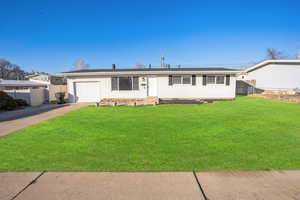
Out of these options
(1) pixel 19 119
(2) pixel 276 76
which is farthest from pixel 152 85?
(2) pixel 276 76

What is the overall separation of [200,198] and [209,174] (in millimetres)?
→ 629

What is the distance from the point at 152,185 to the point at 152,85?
12.1 m

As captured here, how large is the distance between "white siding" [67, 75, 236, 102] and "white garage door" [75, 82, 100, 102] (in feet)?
1.12

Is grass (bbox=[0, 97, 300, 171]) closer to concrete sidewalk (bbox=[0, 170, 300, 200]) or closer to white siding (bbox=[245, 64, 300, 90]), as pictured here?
concrete sidewalk (bbox=[0, 170, 300, 200])

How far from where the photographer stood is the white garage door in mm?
14102

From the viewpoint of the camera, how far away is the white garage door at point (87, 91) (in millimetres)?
14102

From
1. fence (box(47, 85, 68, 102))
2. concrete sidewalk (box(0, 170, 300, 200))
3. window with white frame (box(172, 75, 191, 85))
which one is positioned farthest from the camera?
fence (box(47, 85, 68, 102))

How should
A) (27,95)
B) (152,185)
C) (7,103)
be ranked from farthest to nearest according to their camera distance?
(27,95), (7,103), (152,185)

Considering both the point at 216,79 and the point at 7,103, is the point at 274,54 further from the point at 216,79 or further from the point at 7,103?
the point at 7,103

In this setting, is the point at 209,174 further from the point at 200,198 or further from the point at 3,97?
the point at 3,97

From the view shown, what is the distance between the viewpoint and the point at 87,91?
14164mm

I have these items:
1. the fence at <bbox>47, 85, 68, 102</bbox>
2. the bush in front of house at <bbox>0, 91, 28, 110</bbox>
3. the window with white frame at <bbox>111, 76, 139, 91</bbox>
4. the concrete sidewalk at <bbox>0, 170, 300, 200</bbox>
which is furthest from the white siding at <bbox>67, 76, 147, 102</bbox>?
the concrete sidewalk at <bbox>0, 170, 300, 200</bbox>

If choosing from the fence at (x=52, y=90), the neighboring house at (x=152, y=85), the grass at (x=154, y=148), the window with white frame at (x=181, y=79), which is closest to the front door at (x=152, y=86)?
the neighboring house at (x=152, y=85)

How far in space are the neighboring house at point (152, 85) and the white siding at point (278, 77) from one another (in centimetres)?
786
